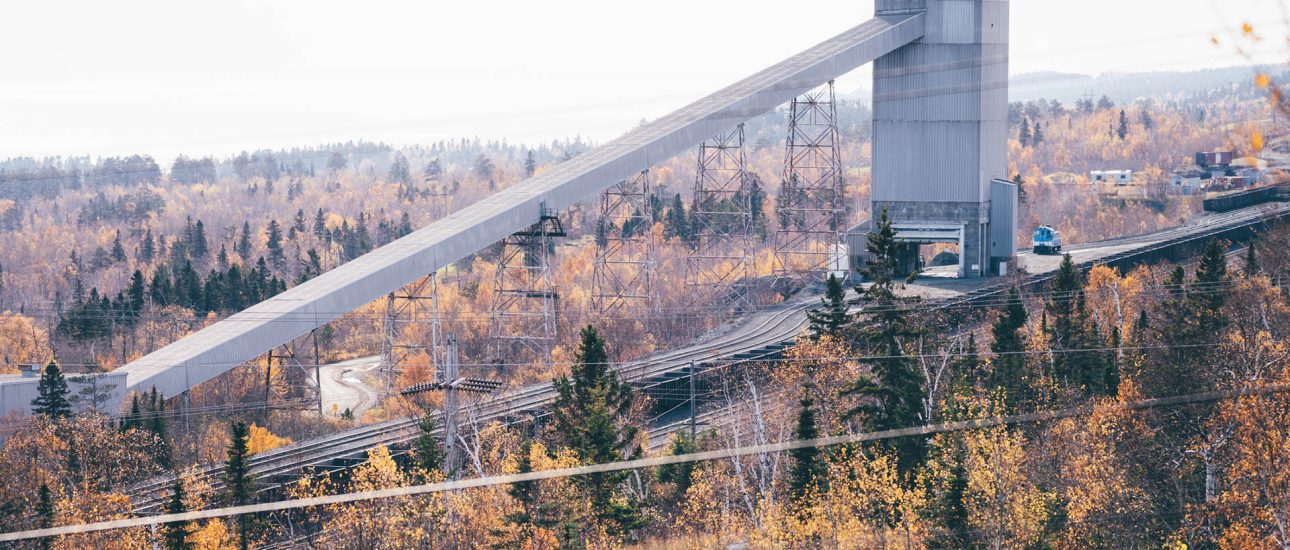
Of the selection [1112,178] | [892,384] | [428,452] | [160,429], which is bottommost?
[160,429]

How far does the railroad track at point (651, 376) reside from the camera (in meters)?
35.7

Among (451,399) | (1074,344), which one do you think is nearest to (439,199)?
(1074,344)

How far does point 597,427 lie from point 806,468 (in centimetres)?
457

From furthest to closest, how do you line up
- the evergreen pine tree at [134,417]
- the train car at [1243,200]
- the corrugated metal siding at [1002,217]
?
1. the train car at [1243,200]
2. the corrugated metal siding at [1002,217]
3. the evergreen pine tree at [134,417]

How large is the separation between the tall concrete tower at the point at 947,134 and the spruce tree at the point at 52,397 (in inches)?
1047

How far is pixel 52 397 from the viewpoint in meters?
37.0

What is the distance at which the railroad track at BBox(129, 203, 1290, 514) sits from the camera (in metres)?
35.7

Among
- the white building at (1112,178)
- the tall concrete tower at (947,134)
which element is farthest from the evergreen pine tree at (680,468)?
the white building at (1112,178)

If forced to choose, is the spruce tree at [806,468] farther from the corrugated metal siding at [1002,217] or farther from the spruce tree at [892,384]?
the corrugated metal siding at [1002,217]

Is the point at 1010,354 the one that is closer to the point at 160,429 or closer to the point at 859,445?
the point at 859,445

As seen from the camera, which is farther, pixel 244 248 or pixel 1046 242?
pixel 244 248

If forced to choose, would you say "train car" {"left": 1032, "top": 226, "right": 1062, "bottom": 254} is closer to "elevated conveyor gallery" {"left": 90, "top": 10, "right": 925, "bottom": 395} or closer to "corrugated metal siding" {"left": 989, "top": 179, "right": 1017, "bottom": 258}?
"corrugated metal siding" {"left": 989, "top": 179, "right": 1017, "bottom": 258}

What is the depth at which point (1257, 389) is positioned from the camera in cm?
2761

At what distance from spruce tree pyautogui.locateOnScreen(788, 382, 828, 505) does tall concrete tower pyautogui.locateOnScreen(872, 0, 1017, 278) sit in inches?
846
